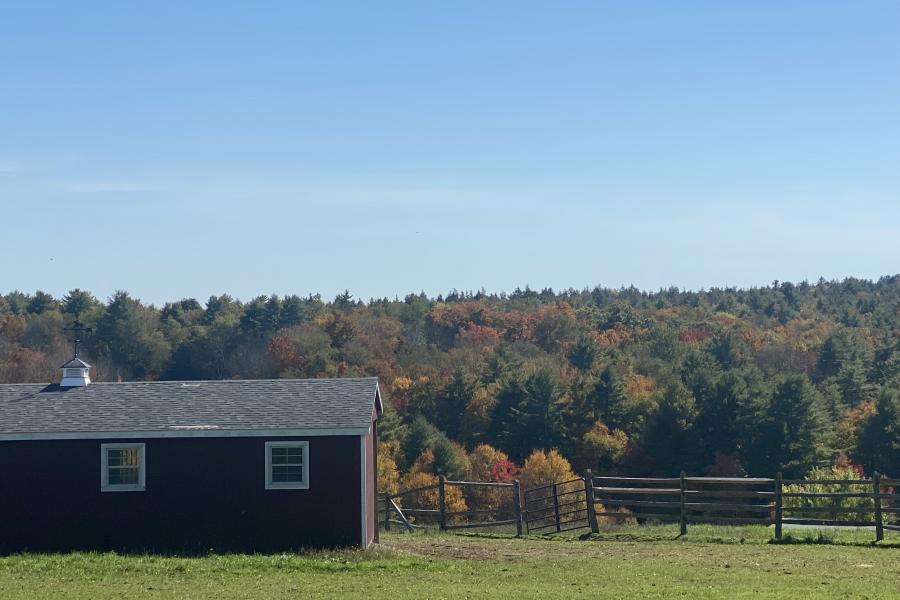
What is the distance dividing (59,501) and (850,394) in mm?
62631

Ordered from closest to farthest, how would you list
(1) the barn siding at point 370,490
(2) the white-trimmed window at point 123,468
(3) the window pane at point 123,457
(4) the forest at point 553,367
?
(2) the white-trimmed window at point 123,468
(3) the window pane at point 123,457
(1) the barn siding at point 370,490
(4) the forest at point 553,367

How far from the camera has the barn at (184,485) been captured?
25703mm

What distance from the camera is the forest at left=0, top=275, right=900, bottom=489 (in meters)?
64.8

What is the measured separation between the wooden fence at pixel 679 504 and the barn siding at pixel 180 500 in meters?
5.02

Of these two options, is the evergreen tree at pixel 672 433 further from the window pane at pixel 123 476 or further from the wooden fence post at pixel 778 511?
the window pane at pixel 123 476

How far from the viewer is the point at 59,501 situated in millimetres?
A: 25781

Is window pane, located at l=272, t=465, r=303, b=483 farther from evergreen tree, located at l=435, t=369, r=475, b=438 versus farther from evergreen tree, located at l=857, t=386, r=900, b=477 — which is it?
evergreen tree, located at l=435, t=369, r=475, b=438

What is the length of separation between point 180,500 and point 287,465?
2305 mm

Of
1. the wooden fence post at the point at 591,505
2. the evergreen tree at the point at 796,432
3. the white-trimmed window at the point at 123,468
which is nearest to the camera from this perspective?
the white-trimmed window at the point at 123,468

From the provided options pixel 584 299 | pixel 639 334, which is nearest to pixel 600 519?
pixel 639 334

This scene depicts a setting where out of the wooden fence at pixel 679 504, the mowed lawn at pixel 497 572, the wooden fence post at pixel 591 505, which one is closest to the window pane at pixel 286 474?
the mowed lawn at pixel 497 572

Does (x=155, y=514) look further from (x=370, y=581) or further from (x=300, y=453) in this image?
(x=370, y=581)

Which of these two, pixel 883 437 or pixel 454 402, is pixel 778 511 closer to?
pixel 883 437

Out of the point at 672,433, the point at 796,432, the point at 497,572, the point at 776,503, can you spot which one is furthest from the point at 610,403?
the point at 497,572
